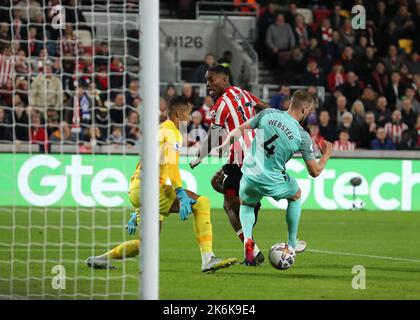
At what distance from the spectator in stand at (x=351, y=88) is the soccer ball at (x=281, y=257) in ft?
41.9

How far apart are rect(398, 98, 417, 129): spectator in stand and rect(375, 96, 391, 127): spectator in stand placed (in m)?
0.35

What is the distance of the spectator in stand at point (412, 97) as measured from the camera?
2275 cm

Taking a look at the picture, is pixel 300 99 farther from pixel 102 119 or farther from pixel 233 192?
pixel 102 119

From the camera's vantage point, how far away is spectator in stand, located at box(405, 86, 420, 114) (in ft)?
74.6

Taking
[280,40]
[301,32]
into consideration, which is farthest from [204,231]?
[301,32]

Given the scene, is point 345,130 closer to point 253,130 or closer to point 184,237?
point 184,237

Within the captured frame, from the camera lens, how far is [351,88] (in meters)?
22.8

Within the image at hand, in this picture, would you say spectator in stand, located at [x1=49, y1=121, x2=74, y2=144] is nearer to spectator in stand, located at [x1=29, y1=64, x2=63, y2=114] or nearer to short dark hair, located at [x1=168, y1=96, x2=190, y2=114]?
spectator in stand, located at [x1=29, y1=64, x2=63, y2=114]

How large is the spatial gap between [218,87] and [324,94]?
38.0ft

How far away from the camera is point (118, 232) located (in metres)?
14.4

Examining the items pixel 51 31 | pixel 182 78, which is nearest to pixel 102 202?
pixel 51 31

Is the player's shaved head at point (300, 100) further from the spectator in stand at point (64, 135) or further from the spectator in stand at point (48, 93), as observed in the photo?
the spectator in stand at point (64, 135)

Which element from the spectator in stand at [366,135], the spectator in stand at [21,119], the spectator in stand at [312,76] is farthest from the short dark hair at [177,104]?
the spectator in stand at [312,76]

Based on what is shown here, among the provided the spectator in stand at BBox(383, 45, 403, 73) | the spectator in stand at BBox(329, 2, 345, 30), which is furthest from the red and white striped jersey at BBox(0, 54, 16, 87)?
the spectator in stand at BBox(329, 2, 345, 30)
